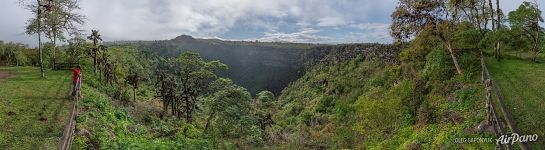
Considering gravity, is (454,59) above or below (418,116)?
above

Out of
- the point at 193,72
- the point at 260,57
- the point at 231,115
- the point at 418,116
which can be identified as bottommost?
the point at 231,115

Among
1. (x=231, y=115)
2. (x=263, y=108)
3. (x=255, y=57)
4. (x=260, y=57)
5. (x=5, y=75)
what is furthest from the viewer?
(x=255, y=57)

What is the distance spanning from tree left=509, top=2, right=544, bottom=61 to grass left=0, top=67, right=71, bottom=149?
28.8m

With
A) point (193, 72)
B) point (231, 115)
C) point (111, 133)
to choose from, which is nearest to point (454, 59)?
point (231, 115)

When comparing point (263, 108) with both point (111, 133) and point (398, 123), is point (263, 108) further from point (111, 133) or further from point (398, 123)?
point (111, 133)

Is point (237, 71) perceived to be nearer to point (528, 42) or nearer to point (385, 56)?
point (385, 56)

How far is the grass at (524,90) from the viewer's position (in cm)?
1867

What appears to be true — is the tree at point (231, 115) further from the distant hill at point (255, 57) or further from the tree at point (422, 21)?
the distant hill at point (255, 57)

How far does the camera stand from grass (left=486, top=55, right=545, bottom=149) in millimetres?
18672

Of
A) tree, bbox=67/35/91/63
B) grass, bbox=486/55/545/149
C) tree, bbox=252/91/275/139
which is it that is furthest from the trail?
grass, bbox=486/55/545/149

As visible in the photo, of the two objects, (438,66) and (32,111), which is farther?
(438,66)

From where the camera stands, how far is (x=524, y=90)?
23.4m

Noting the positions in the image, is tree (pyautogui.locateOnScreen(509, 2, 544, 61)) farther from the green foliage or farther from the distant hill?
the distant hill

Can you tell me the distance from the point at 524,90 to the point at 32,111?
23288 mm
